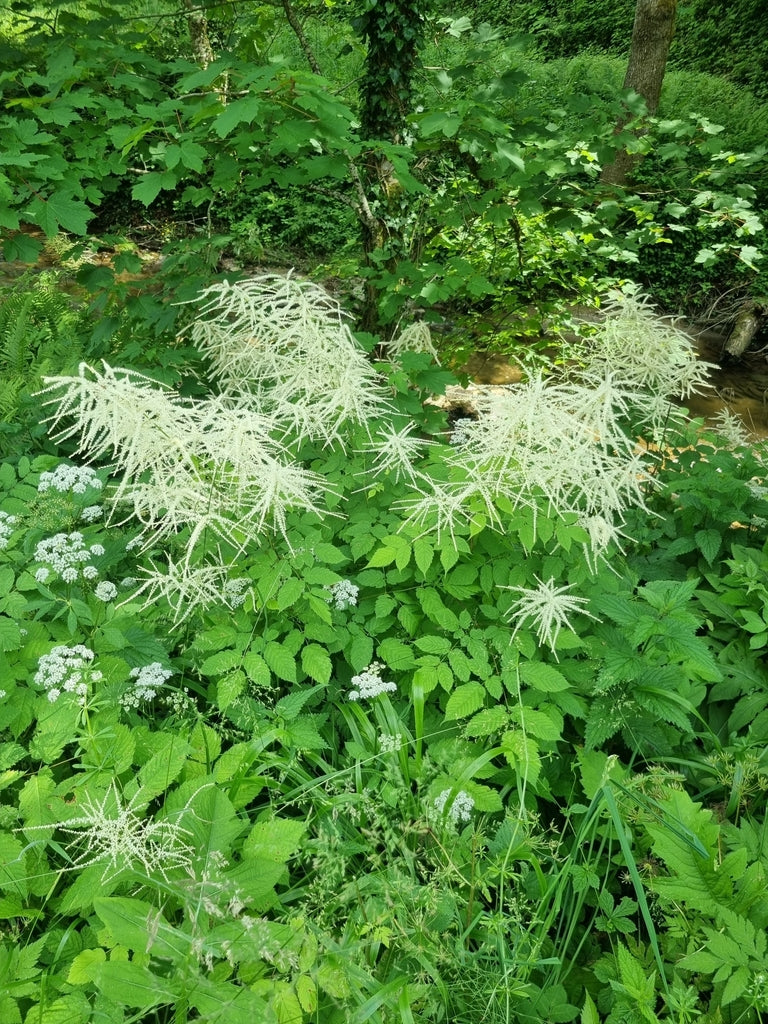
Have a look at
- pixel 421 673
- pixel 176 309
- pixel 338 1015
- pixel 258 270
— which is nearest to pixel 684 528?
pixel 421 673

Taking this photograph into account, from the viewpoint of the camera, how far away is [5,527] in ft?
7.62

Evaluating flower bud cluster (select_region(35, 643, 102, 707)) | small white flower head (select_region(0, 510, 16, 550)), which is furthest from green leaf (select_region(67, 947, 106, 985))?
small white flower head (select_region(0, 510, 16, 550))

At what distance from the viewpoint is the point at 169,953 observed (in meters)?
1.37

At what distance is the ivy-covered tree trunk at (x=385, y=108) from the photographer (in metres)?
3.63

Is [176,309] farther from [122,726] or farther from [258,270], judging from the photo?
[258,270]

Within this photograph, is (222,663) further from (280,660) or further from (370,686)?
(370,686)

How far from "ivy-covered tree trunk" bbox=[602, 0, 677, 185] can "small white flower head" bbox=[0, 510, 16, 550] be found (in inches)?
276

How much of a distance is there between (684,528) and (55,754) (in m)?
2.82

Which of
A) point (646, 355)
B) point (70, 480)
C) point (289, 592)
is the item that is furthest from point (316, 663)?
point (646, 355)

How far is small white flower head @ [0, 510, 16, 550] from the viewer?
2307 mm

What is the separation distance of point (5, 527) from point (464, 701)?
5.69 feet

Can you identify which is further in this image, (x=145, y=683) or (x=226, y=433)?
(x=145, y=683)

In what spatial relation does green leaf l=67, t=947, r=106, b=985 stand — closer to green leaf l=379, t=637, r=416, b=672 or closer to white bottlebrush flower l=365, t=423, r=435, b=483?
green leaf l=379, t=637, r=416, b=672

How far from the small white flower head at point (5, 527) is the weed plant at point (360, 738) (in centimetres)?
7
